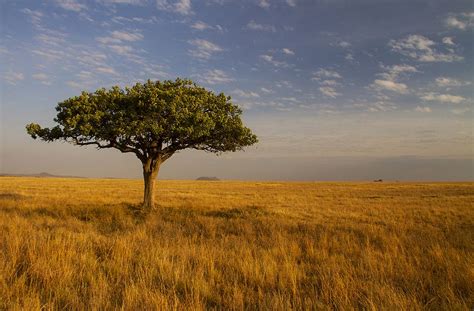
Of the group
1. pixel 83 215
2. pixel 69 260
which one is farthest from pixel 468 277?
pixel 83 215

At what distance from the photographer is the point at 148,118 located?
1944 centimetres

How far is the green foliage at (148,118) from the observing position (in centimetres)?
1911

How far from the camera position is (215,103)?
869 inches

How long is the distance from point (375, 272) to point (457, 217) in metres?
20.1

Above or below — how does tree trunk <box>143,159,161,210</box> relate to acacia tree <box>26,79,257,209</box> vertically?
below

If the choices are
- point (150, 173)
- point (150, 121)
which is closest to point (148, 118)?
point (150, 121)

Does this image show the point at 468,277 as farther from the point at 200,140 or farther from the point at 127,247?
the point at 200,140

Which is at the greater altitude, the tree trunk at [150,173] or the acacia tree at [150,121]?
the acacia tree at [150,121]

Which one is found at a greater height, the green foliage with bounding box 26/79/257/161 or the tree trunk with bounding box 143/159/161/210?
the green foliage with bounding box 26/79/257/161

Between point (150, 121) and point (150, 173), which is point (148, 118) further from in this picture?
point (150, 173)

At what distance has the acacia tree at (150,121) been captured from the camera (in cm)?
1914

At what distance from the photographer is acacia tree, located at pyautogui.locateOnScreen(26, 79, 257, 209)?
19141 millimetres

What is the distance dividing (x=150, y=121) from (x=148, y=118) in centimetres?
27

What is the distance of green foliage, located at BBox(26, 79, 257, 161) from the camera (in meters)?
19.1
